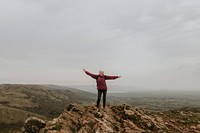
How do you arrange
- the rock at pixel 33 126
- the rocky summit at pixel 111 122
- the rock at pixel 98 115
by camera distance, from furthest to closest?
the rock at pixel 98 115 → the rock at pixel 33 126 → the rocky summit at pixel 111 122

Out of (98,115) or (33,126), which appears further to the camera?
(98,115)

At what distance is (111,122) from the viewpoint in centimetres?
2720

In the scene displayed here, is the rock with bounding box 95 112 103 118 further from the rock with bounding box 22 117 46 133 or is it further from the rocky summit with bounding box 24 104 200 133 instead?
the rock with bounding box 22 117 46 133

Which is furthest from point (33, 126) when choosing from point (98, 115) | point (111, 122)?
point (111, 122)

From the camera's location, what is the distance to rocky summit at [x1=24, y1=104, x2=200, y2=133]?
24.8m

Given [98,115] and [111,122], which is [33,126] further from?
[111,122]

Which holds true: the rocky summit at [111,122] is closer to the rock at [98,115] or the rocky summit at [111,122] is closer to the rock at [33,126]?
the rock at [98,115]

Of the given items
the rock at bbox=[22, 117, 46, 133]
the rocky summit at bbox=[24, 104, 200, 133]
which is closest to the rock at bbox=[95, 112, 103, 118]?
the rocky summit at bbox=[24, 104, 200, 133]

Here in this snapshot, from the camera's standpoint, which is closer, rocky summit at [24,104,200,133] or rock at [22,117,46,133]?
rocky summit at [24,104,200,133]

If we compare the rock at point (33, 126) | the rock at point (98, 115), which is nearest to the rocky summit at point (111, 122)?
the rock at point (98, 115)

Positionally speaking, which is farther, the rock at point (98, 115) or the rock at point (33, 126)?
the rock at point (98, 115)

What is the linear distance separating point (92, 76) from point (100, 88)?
6.44 feet

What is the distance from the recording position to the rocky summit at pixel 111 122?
24766 millimetres

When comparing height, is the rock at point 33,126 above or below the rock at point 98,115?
below
